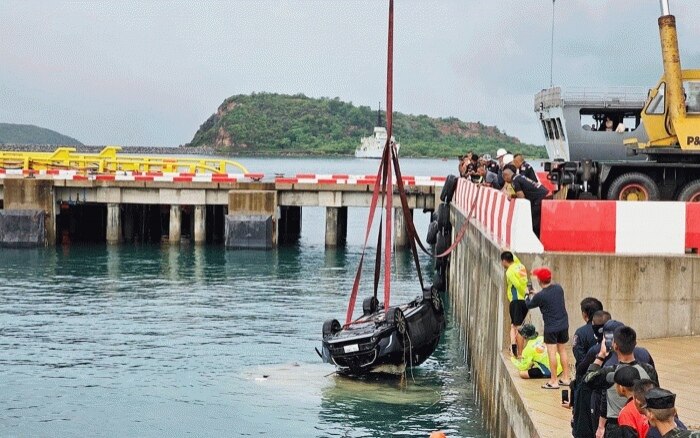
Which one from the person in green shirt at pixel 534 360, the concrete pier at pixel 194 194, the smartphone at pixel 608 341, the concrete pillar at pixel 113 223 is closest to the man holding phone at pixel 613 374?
the smartphone at pixel 608 341

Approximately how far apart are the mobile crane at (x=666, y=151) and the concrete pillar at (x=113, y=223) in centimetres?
3063

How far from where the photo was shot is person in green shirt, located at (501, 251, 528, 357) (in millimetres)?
15656

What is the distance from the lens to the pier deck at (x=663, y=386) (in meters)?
12.4

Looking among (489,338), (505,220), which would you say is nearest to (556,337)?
(489,338)

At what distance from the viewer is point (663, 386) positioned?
14141mm

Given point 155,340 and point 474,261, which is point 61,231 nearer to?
point 155,340

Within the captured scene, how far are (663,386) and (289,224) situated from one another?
4781 centimetres

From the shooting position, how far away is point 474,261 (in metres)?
24.0

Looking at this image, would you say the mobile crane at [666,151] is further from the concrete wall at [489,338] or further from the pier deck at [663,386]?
the pier deck at [663,386]

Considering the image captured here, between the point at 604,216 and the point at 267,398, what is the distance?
768 centimetres

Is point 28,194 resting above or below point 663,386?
above

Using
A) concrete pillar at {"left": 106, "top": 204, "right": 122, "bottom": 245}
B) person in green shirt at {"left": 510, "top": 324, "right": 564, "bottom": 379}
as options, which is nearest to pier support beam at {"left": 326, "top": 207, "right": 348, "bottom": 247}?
concrete pillar at {"left": 106, "top": 204, "right": 122, "bottom": 245}

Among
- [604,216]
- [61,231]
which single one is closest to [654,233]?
[604,216]

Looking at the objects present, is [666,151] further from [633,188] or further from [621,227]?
[621,227]
